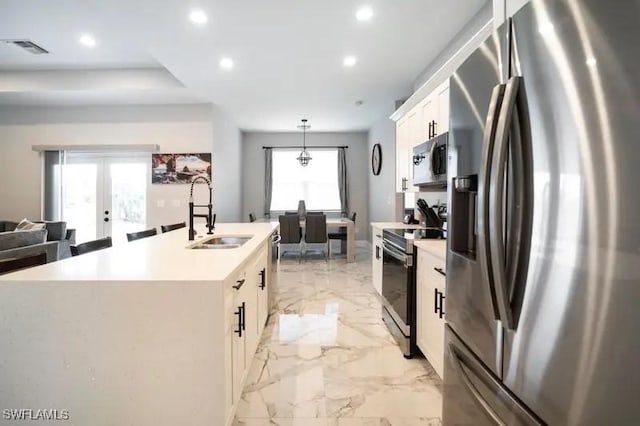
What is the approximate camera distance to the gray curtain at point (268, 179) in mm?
8562

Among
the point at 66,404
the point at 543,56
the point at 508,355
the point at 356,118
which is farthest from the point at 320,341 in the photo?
the point at 356,118

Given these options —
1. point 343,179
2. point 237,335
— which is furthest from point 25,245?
point 343,179

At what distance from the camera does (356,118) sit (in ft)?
23.2

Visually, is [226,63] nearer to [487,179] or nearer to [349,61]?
[349,61]

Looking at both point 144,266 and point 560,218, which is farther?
point 144,266

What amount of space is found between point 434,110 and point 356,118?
14.3ft

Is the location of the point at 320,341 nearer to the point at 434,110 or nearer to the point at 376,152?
the point at 434,110

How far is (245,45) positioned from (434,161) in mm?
2486

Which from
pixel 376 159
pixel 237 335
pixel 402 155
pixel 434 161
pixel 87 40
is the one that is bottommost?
pixel 237 335

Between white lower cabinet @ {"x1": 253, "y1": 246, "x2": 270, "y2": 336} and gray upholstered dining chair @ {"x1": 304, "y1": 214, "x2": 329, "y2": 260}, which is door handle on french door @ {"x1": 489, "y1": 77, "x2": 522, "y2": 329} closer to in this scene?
white lower cabinet @ {"x1": 253, "y1": 246, "x2": 270, "y2": 336}

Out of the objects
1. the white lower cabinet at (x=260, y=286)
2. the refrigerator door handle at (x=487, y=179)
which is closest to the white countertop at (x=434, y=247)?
the refrigerator door handle at (x=487, y=179)

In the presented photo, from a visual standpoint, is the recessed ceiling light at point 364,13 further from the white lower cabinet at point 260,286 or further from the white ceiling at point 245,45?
the white lower cabinet at point 260,286

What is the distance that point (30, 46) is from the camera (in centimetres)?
412

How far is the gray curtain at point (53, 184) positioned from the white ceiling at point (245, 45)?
A: 0.97 metres
